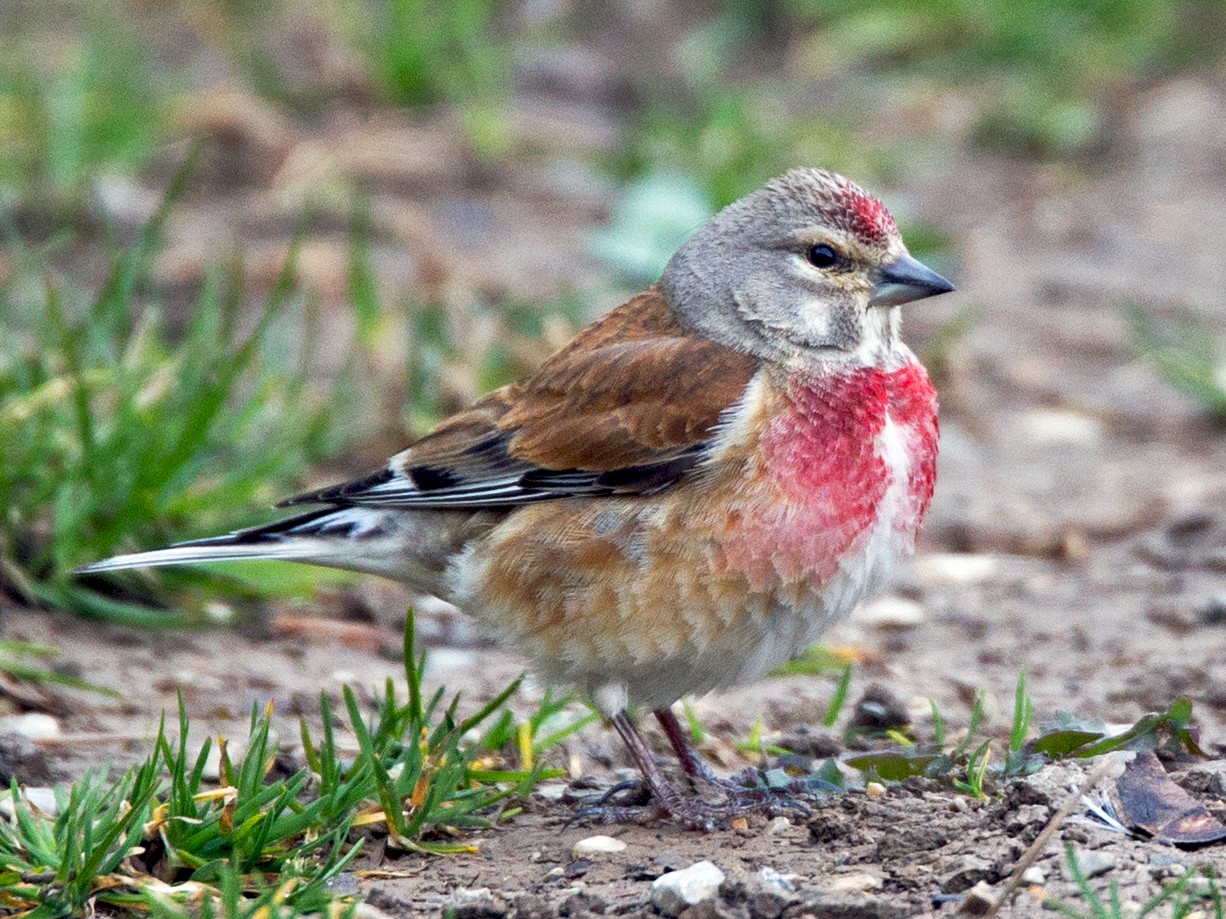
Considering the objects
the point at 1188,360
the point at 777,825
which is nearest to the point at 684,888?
the point at 777,825

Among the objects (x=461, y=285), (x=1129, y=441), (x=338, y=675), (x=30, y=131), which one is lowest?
(x=338, y=675)

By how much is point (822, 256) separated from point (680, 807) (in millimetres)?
1228

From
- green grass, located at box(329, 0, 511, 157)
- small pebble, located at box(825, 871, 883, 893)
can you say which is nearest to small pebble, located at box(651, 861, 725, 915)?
small pebble, located at box(825, 871, 883, 893)

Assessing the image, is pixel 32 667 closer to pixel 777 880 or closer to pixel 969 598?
pixel 777 880

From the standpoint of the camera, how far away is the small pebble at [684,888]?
3002mm

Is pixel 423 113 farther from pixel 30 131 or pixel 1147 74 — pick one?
pixel 1147 74

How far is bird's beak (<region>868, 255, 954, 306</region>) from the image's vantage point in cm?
385

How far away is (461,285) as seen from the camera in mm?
6586

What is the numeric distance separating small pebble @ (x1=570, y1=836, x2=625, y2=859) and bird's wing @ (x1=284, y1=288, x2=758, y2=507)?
70cm

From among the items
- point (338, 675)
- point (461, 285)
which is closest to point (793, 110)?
point (461, 285)

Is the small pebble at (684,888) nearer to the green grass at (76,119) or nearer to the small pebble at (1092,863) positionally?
the small pebble at (1092,863)

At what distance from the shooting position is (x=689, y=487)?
3.60 m

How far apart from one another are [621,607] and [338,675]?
1193 millimetres

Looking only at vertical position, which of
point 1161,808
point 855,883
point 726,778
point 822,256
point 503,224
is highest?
point 822,256
